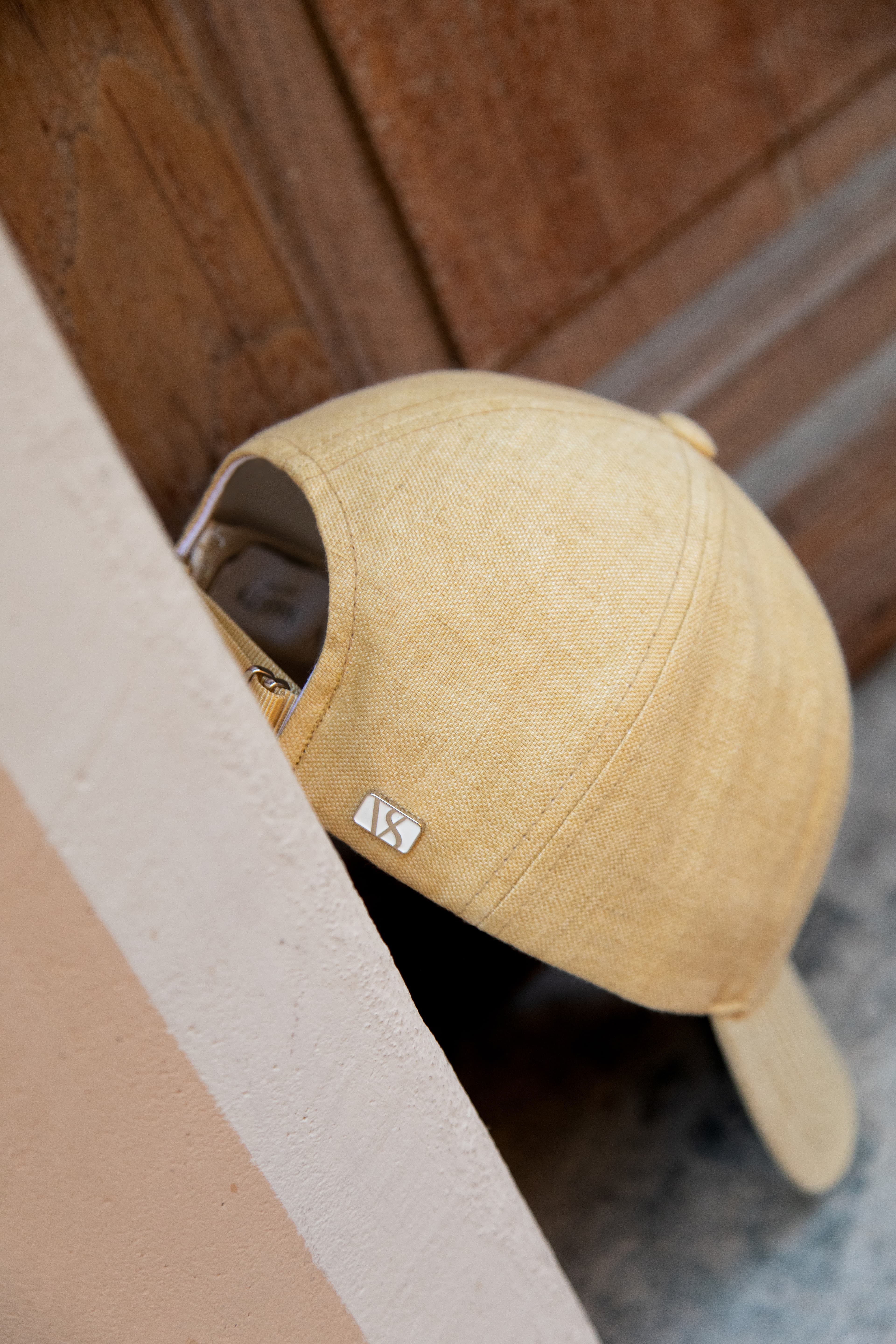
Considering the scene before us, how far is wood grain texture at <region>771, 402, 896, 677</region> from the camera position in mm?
1239

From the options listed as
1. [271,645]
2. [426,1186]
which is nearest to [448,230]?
[271,645]

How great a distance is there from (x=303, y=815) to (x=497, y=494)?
249 mm

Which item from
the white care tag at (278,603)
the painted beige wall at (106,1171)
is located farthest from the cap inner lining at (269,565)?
the painted beige wall at (106,1171)

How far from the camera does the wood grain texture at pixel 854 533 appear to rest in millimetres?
1239

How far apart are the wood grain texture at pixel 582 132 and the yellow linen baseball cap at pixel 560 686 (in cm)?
30

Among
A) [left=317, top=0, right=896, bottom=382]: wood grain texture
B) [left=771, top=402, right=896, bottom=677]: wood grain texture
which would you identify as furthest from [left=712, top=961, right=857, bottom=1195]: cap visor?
[left=317, top=0, right=896, bottom=382]: wood grain texture

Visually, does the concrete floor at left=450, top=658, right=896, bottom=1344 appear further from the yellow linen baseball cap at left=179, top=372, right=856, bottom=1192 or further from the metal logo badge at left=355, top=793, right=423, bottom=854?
the metal logo badge at left=355, top=793, right=423, bottom=854

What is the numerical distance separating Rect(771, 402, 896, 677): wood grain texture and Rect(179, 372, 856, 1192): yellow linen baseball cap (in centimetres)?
53

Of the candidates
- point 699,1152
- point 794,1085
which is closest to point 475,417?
point 794,1085

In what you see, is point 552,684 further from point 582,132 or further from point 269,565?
point 582,132

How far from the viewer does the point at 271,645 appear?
79 centimetres

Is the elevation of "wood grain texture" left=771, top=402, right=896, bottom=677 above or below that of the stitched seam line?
below

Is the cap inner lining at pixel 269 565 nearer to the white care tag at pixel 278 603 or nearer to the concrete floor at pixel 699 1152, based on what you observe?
the white care tag at pixel 278 603

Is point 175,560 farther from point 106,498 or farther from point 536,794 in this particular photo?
point 536,794
